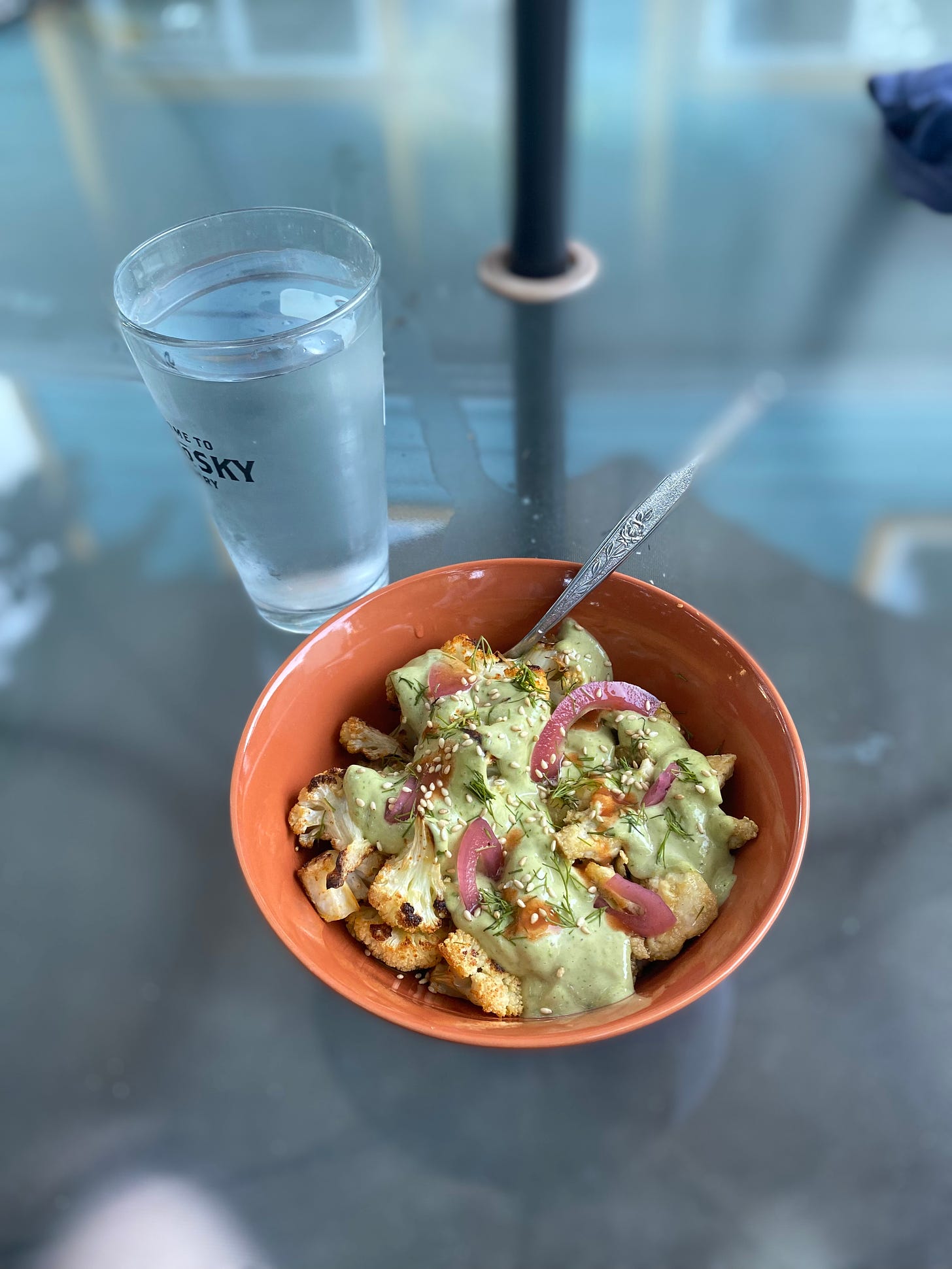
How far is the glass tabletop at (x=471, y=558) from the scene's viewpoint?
82 cm

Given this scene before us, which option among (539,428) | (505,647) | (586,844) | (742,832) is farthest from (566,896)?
(539,428)

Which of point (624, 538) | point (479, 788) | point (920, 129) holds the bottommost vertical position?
point (479, 788)

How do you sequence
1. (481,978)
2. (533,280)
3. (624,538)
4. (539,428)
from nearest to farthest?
(481,978) < (624,538) < (539,428) < (533,280)

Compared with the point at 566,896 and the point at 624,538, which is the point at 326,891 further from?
the point at 624,538

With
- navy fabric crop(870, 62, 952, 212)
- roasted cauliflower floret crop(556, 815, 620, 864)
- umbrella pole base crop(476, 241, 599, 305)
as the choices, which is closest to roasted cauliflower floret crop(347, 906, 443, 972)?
roasted cauliflower floret crop(556, 815, 620, 864)

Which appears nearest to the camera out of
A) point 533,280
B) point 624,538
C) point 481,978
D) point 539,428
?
point 481,978

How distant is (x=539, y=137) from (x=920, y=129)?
66 centimetres

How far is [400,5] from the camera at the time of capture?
2.21m

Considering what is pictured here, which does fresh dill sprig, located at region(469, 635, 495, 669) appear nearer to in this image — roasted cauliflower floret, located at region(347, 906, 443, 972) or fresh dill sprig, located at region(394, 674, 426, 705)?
fresh dill sprig, located at region(394, 674, 426, 705)

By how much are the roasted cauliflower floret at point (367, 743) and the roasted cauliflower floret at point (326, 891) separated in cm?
10

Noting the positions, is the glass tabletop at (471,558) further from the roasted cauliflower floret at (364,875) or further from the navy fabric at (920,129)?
the roasted cauliflower floret at (364,875)

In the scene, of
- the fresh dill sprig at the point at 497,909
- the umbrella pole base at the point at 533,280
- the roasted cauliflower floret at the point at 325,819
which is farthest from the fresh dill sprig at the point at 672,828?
the umbrella pole base at the point at 533,280

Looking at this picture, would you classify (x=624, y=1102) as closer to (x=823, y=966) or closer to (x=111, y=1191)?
(x=823, y=966)

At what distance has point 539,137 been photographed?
1.12 meters
